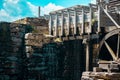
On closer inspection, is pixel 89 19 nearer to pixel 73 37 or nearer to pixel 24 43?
pixel 73 37

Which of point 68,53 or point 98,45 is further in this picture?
point 68,53

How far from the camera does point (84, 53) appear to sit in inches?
690

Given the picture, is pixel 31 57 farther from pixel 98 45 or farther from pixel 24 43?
pixel 98 45

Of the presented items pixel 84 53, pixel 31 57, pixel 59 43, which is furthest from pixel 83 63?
pixel 31 57

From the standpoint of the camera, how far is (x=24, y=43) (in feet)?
55.0

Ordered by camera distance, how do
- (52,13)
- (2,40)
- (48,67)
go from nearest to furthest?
(2,40)
(48,67)
(52,13)

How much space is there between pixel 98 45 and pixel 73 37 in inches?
81.3

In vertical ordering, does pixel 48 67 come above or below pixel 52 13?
below

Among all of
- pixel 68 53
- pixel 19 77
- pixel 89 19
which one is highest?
pixel 89 19

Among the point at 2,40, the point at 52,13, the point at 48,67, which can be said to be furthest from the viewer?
the point at 52,13

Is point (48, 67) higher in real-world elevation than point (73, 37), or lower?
lower

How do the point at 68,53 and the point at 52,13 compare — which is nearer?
the point at 68,53

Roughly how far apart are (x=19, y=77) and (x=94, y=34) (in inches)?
171

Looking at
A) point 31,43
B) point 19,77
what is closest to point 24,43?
point 31,43
